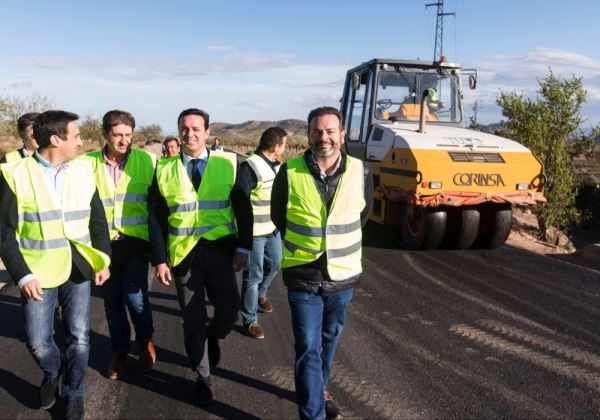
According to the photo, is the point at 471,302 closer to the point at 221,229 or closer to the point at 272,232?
the point at 272,232

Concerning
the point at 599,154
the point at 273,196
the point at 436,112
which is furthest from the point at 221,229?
the point at 599,154

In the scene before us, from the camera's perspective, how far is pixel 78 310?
10.9ft

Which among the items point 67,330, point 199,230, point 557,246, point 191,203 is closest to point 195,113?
point 191,203

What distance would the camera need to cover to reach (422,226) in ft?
26.3

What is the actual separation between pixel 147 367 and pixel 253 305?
1096 mm

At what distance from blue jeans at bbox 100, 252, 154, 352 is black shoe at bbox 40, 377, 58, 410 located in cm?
56

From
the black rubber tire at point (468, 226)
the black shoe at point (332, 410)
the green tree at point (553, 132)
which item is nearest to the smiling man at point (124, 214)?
the black shoe at point (332, 410)

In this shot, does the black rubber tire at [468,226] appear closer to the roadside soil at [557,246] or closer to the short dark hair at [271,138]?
the roadside soil at [557,246]

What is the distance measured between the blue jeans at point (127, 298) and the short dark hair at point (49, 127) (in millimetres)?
1049

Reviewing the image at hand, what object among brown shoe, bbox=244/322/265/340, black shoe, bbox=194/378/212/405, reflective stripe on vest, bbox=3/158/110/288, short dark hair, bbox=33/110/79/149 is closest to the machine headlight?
brown shoe, bbox=244/322/265/340

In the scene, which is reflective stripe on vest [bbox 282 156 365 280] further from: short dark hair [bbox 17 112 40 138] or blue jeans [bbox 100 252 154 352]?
short dark hair [bbox 17 112 40 138]

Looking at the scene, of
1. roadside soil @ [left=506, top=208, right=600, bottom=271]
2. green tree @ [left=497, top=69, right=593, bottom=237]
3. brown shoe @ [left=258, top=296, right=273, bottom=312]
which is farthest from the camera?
green tree @ [left=497, top=69, right=593, bottom=237]

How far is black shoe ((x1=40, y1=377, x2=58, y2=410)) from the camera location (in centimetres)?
349

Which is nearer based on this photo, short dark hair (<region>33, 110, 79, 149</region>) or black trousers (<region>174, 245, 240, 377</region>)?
short dark hair (<region>33, 110, 79, 149</region>)
